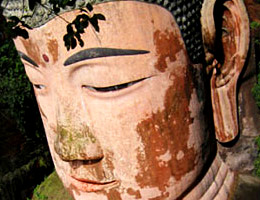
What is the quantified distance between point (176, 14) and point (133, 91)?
0.47 metres

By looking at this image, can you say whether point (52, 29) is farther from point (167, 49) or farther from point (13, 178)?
point (13, 178)

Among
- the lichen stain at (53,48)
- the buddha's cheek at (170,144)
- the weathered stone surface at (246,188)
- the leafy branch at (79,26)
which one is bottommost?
the weathered stone surface at (246,188)

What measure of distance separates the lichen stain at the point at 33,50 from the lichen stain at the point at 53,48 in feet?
0.33

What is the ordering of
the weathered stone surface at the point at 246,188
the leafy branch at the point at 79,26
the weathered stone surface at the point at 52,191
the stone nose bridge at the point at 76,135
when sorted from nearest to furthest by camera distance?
1. the leafy branch at the point at 79,26
2. the stone nose bridge at the point at 76,135
3. the weathered stone surface at the point at 246,188
4. the weathered stone surface at the point at 52,191

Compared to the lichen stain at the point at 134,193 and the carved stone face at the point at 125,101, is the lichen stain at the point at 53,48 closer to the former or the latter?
the carved stone face at the point at 125,101

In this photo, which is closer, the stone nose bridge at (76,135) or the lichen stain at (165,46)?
the lichen stain at (165,46)

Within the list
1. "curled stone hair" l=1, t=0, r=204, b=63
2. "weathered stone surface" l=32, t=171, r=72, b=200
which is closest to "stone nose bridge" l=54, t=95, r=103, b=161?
"curled stone hair" l=1, t=0, r=204, b=63

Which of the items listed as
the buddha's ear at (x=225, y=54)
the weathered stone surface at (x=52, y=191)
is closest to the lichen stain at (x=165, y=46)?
the buddha's ear at (x=225, y=54)

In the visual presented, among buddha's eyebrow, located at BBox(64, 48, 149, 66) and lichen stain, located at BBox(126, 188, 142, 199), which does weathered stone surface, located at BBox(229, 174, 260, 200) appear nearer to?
lichen stain, located at BBox(126, 188, 142, 199)

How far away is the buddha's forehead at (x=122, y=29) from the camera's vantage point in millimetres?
1767

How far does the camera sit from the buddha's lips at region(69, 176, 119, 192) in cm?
207

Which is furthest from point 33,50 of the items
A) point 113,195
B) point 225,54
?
point 225,54

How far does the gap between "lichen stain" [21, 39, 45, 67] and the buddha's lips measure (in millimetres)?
729

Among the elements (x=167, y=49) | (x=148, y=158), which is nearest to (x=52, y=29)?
(x=167, y=49)
